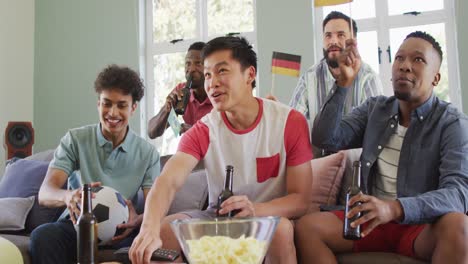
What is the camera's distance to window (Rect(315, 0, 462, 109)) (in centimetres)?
488

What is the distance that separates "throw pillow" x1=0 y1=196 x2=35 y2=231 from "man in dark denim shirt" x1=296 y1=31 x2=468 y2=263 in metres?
1.74

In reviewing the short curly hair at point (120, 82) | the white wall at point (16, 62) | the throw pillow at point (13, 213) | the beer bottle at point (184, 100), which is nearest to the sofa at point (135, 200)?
the throw pillow at point (13, 213)

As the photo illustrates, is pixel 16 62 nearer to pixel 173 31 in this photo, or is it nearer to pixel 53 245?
pixel 173 31

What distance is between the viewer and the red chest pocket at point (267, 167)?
2.13 m

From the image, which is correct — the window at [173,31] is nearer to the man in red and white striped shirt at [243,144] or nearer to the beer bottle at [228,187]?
the man in red and white striped shirt at [243,144]

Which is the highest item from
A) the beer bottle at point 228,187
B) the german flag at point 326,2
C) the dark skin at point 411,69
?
→ the german flag at point 326,2

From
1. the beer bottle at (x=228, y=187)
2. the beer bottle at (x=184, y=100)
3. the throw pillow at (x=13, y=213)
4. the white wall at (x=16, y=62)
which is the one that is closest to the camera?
the beer bottle at (x=228, y=187)

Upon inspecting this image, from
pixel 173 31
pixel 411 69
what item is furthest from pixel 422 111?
pixel 173 31

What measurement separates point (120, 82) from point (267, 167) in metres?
0.95

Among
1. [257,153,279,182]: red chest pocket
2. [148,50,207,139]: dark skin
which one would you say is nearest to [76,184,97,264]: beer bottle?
Answer: [257,153,279,182]: red chest pocket

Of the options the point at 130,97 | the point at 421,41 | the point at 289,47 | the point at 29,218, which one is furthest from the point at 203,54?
the point at 289,47

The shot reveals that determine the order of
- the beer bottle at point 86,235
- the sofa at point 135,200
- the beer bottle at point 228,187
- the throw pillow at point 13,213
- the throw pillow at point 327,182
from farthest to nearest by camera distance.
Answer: the throw pillow at point 13,213 → the throw pillow at point 327,182 → the sofa at point 135,200 → the beer bottle at point 228,187 → the beer bottle at point 86,235

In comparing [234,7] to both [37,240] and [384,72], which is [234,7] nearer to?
[384,72]

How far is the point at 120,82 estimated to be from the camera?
265cm
